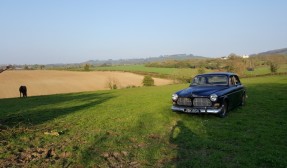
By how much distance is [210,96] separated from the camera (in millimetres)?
9828

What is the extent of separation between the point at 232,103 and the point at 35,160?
26.6ft

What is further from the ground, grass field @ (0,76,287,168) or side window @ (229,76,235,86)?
side window @ (229,76,235,86)

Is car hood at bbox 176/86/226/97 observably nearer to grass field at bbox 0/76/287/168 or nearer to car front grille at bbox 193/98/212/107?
car front grille at bbox 193/98/212/107

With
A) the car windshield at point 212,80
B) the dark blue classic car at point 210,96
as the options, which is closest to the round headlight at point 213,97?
the dark blue classic car at point 210,96

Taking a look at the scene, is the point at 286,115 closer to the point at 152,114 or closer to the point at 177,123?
the point at 177,123

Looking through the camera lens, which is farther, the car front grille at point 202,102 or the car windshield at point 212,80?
the car windshield at point 212,80

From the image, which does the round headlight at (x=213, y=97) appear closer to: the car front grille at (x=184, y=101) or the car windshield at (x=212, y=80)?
the car front grille at (x=184, y=101)

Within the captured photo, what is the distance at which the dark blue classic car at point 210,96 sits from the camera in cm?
985

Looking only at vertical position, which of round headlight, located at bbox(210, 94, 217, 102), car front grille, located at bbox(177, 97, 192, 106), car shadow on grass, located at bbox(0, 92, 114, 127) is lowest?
car shadow on grass, located at bbox(0, 92, 114, 127)

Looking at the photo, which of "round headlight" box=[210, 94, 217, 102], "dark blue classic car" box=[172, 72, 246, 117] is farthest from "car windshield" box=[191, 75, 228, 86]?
"round headlight" box=[210, 94, 217, 102]

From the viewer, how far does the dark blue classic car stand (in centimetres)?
985

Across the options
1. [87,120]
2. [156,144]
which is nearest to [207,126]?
[156,144]

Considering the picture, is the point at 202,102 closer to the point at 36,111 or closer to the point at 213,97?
the point at 213,97

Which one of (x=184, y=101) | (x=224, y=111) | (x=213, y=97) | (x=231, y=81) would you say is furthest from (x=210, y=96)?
(x=231, y=81)
